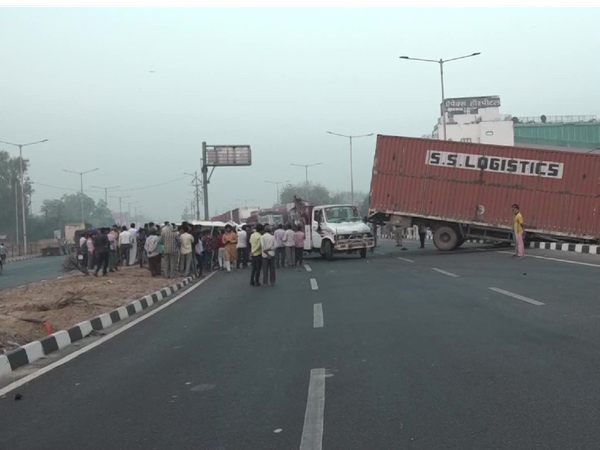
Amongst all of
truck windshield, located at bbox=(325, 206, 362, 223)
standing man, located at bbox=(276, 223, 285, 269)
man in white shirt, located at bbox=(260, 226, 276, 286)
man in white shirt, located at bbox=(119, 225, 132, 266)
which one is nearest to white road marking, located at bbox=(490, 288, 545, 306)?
man in white shirt, located at bbox=(260, 226, 276, 286)

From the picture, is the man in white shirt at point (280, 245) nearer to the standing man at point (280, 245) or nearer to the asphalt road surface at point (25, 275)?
the standing man at point (280, 245)

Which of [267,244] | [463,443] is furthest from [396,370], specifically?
[267,244]

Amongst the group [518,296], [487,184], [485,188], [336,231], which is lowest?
[518,296]

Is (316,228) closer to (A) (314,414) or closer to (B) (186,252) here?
(B) (186,252)

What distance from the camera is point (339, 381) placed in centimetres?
632

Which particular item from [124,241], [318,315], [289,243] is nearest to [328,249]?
[289,243]

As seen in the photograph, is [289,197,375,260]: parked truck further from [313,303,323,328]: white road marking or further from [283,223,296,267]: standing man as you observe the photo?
[313,303,323,328]: white road marking

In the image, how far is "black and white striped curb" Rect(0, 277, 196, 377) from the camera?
8220 mm

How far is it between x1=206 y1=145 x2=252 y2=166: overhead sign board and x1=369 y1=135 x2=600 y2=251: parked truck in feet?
77.9

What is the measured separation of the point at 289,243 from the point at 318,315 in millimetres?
12997

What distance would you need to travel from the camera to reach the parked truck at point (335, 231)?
1037 inches

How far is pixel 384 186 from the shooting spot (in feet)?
87.5

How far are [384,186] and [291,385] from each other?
20870 mm

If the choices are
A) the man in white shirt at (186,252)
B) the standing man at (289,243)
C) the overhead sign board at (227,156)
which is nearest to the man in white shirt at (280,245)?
the standing man at (289,243)
